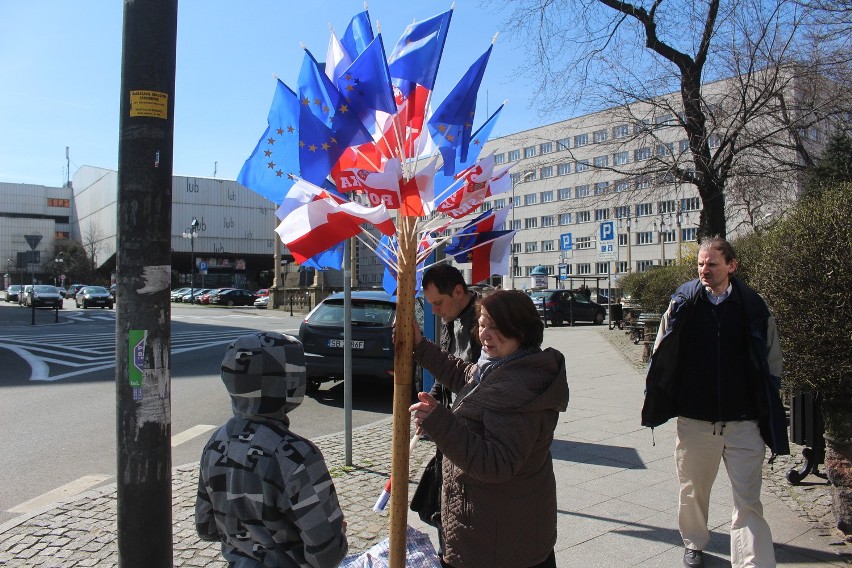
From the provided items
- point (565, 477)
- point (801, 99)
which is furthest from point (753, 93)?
point (565, 477)

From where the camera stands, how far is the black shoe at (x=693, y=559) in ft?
12.6

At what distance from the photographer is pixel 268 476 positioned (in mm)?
2033

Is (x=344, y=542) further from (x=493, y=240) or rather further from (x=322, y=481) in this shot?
(x=493, y=240)

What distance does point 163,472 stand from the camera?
288 centimetres

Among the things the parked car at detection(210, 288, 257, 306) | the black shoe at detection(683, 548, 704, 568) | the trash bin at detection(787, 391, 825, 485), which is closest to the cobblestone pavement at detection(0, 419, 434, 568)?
the black shoe at detection(683, 548, 704, 568)

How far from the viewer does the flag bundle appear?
2818 mm

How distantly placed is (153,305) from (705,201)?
11.8 metres

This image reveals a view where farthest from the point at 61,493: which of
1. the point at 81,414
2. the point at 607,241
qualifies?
the point at 607,241

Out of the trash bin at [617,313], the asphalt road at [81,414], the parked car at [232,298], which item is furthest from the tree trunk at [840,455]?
the parked car at [232,298]

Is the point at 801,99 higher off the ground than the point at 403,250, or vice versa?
the point at 801,99

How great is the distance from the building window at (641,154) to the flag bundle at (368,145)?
1082 cm

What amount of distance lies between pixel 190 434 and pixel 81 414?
2.08m

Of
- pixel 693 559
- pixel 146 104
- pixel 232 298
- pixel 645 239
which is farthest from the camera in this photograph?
pixel 645 239

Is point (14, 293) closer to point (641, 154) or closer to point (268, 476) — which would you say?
point (641, 154)
